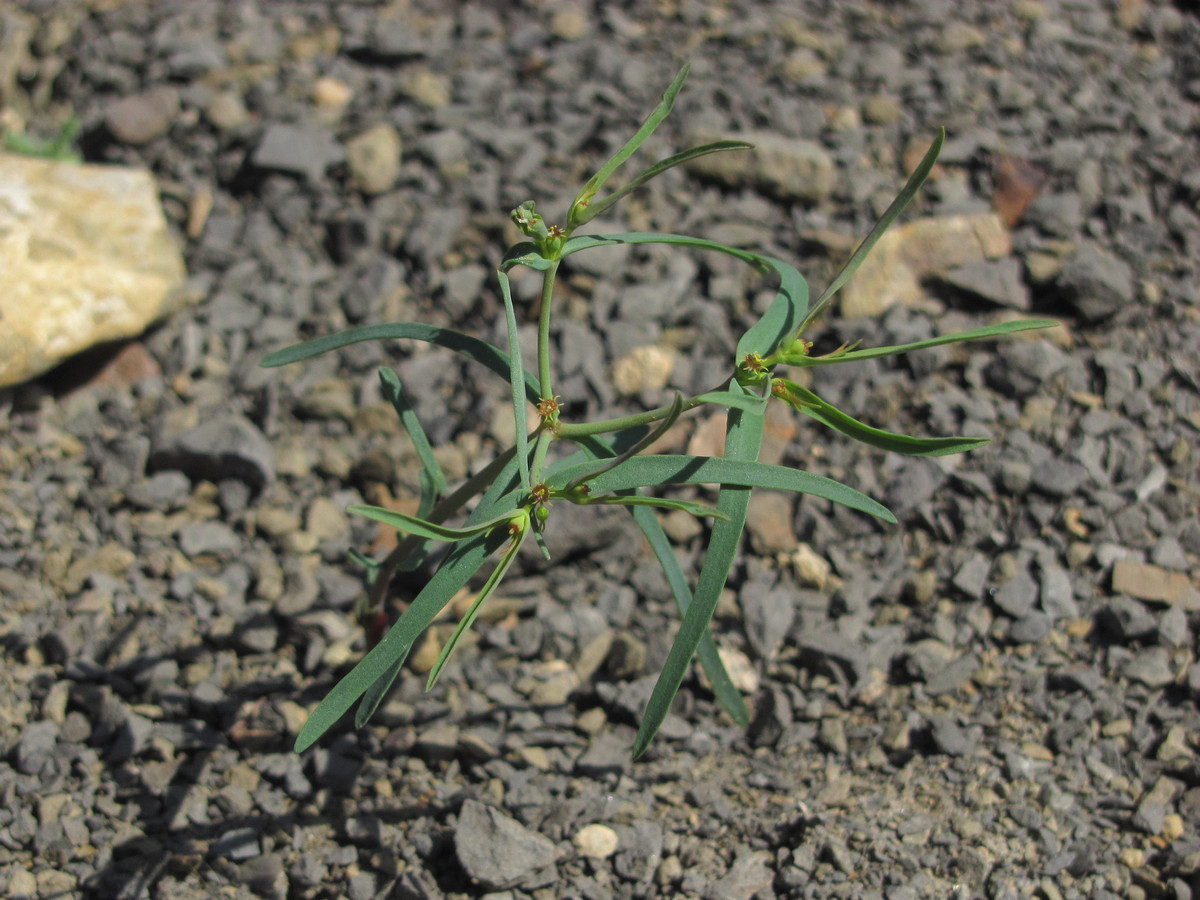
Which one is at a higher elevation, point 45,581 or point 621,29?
point 621,29

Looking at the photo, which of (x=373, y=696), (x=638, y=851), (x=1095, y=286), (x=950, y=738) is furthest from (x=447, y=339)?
(x=1095, y=286)

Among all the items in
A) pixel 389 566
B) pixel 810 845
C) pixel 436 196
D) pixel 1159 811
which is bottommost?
pixel 810 845

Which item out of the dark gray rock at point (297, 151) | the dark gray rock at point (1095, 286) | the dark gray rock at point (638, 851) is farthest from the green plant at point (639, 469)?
the dark gray rock at point (297, 151)

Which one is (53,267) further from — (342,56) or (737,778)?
(737,778)

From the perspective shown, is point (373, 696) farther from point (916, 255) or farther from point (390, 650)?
point (916, 255)

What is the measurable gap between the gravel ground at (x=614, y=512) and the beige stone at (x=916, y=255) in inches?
3.2

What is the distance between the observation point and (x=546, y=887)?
6.00ft

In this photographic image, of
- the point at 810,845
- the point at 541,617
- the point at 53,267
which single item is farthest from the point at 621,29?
the point at 810,845

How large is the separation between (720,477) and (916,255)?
1867 millimetres

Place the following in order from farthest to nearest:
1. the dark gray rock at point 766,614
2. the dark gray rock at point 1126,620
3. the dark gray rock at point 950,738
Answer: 1. the dark gray rock at point 766,614
2. the dark gray rock at point 1126,620
3. the dark gray rock at point 950,738

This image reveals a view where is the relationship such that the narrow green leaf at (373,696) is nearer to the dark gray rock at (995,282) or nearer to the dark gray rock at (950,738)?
the dark gray rock at (950,738)

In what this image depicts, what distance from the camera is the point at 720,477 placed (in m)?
1.36

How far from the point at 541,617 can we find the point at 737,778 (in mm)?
604

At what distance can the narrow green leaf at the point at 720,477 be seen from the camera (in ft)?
4.46
